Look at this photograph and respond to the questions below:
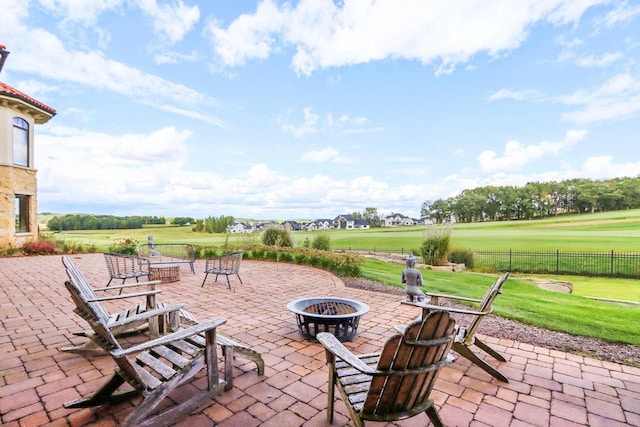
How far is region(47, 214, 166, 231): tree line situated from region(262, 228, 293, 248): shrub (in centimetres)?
1156

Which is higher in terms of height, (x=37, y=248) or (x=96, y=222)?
(x=96, y=222)

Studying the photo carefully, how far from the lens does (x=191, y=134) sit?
1307 centimetres

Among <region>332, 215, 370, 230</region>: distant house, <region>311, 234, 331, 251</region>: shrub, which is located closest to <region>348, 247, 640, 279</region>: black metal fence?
<region>311, 234, 331, 251</region>: shrub

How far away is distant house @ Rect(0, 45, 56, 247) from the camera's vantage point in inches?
470

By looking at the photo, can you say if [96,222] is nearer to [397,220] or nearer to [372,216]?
[372,216]

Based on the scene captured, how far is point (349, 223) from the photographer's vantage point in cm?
4703

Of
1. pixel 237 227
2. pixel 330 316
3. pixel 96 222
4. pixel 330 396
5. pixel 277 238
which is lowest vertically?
pixel 330 396

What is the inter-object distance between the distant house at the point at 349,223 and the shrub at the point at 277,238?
32964 millimetres

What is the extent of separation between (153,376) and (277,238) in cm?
955

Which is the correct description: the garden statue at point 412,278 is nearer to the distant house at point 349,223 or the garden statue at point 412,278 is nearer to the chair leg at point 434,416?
the chair leg at point 434,416

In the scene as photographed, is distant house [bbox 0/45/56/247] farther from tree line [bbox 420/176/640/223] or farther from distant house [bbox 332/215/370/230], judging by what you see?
distant house [bbox 332/215/370/230]

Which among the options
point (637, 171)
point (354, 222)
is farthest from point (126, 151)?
point (637, 171)

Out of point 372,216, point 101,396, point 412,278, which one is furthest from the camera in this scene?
point 372,216

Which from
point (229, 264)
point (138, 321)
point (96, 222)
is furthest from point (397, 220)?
point (138, 321)
